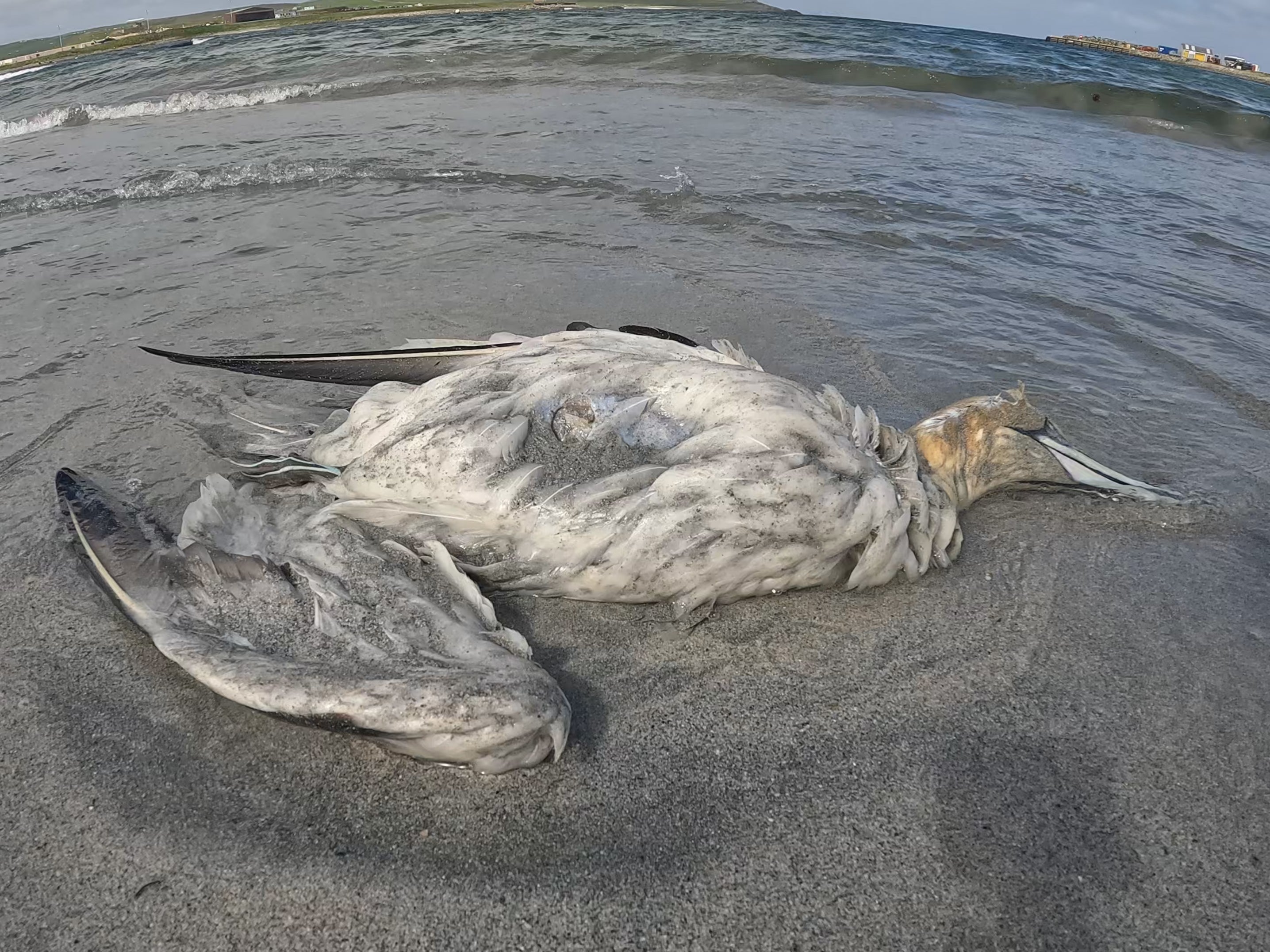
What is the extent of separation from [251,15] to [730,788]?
47677 mm

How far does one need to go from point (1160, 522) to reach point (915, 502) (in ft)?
4.40


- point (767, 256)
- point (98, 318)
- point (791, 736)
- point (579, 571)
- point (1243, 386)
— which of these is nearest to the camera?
point (791, 736)

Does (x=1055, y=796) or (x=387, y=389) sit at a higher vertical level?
(x=387, y=389)

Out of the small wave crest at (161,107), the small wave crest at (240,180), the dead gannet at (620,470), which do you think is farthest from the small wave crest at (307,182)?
the small wave crest at (161,107)

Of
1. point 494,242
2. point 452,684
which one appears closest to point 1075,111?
point 494,242

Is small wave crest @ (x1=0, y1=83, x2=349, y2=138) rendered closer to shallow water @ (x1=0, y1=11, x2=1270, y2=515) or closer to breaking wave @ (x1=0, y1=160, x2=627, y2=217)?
→ shallow water @ (x1=0, y1=11, x2=1270, y2=515)

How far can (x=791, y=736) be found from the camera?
2633 mm

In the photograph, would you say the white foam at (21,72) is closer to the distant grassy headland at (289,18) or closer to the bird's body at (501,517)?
the distant grassy headland at (289,18)

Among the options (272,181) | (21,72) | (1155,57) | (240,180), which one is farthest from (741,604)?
(1155,57)

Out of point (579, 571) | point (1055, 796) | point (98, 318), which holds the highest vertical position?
point (98, 318)

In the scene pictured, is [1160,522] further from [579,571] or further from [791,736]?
[579,571]

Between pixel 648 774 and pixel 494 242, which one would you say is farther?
pixel 494 242

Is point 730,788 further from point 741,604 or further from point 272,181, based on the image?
point 272,181

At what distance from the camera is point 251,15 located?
40.2 meters
